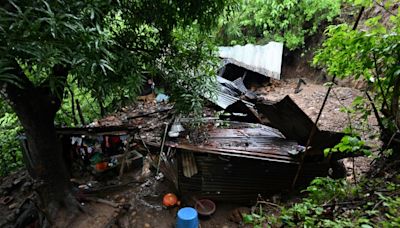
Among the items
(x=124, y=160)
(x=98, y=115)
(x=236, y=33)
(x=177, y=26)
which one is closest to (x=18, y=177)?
(x=124, y=160)

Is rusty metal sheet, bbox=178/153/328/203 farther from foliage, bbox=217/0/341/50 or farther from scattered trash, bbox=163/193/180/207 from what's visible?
foliage, bbox=217/0/341/50

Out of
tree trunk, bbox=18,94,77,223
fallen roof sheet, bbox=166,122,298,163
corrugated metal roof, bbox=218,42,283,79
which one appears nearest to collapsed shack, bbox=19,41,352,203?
fallen roof sheet, bbox=166,122,298,163

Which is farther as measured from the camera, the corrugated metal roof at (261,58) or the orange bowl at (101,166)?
the corrugated metal roof at (261,58)

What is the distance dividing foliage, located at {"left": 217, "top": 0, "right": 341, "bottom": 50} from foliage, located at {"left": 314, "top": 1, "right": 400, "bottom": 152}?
26.9 feet

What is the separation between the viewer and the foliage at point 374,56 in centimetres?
270

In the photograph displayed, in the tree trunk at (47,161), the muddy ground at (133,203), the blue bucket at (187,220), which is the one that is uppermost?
the tree trunk at (47,161)

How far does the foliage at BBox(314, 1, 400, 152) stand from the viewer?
2697 millimetres

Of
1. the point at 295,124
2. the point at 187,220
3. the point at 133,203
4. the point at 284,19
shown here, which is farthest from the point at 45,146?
the point at 284,19

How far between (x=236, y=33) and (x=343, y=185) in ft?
36.3

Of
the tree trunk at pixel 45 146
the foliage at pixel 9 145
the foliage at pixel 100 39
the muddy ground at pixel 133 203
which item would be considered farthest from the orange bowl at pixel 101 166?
the foliage at pixel 9 145

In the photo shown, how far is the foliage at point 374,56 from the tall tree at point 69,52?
1.71 metres

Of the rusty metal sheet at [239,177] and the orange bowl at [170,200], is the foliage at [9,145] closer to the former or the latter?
the orange bowl at [170,200]

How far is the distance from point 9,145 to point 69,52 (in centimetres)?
810

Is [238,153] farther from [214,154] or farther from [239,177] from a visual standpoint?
[239,177]
